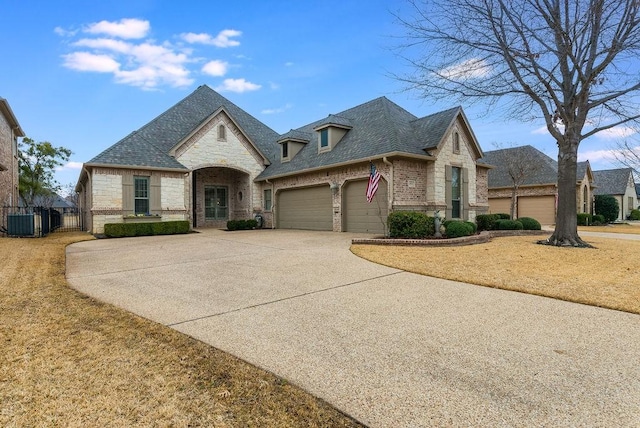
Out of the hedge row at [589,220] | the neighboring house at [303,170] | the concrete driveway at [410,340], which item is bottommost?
the concrete driveway at [410,340]

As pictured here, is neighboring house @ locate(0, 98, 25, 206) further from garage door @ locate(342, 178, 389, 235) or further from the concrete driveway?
the concrete driveway

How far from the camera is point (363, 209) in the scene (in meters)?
15.2

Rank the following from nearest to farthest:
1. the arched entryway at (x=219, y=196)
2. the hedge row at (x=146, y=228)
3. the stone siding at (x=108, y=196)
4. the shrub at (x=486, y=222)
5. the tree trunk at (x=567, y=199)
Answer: the tree trunk at (x=567, y=199) → the hedge row at (x=146, y=228) → the stone siding at (x=108, y=196) → the shrub at (x=486, y=222) → the arched entryway at (x=219, y=196)

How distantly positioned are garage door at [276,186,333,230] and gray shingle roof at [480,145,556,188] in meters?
13.5

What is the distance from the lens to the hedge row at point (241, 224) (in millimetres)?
18812

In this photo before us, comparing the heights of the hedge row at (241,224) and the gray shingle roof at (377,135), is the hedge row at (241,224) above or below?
below

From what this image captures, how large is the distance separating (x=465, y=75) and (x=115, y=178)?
15.4 m

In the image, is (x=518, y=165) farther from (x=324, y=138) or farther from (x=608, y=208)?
(x=324, y=138)

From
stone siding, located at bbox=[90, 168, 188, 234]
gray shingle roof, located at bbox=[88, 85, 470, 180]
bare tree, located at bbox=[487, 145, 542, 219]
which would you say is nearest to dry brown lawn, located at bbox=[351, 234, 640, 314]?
gray shingle roof, located at bbox=[88, 85, 470, 180]

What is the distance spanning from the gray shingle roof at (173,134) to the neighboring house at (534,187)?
17.6m

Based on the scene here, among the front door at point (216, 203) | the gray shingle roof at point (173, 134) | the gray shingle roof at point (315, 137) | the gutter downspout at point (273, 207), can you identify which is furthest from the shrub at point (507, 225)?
the front door at point (216, 203)

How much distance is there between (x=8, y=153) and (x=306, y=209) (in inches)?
716

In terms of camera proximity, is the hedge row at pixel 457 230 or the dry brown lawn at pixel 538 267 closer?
the dry brown lawn at pixel 538 267

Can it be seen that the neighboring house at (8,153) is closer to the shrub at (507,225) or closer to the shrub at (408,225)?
the shrub at (408,225)
